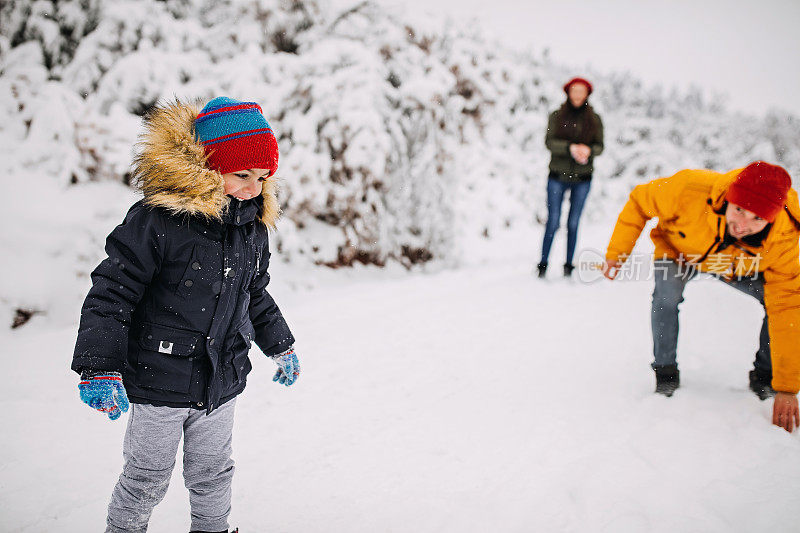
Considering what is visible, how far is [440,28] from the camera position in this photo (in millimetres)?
6551

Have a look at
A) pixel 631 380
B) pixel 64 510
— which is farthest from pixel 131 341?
pixel 631 380

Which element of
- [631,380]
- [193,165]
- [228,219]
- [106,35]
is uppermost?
[106,35]

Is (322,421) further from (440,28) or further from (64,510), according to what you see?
(440,28)

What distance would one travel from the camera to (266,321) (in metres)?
1.90

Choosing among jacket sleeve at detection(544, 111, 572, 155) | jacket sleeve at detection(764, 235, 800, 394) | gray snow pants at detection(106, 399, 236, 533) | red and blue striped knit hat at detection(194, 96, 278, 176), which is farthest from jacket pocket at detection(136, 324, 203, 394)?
jacket sleeve at detection(544, 111, 572, 155)

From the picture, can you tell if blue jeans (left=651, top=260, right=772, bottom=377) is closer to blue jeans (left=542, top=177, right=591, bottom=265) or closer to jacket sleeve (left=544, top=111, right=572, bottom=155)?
blue jeans (left=542, top=177, right=591, bottom=265)

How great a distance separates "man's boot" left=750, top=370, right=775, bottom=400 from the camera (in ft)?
8.84

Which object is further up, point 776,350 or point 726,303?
point 776,350

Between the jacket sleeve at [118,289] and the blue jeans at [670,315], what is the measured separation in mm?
2723

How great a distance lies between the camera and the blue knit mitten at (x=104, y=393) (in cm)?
128

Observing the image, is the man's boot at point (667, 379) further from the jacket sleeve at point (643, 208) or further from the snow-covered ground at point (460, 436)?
the jacket sleeve at point (643, 208)

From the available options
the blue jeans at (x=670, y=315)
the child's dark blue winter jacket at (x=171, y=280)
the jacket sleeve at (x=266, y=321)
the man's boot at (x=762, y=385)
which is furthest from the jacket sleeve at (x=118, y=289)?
the man's boot at (x=762, y=385)

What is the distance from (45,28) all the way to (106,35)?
24.2 inches

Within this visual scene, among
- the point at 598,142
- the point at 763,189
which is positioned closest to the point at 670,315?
the point at 763,189
